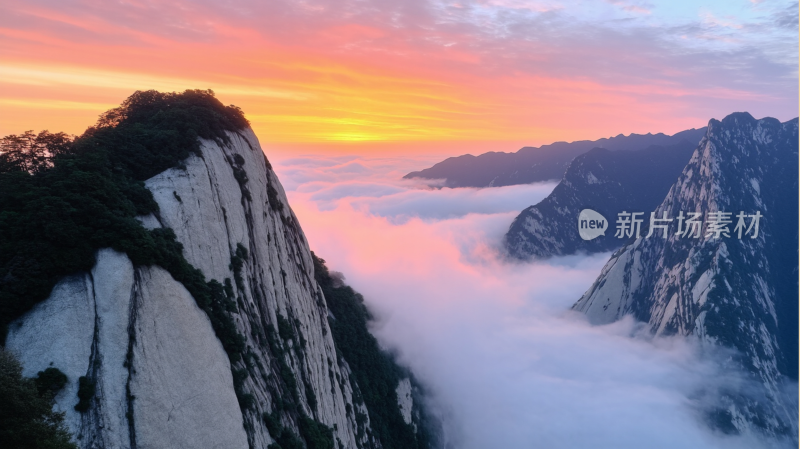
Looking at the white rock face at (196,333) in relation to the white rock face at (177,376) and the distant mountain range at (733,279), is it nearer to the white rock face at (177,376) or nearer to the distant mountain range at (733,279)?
the white rock face at (177,376)

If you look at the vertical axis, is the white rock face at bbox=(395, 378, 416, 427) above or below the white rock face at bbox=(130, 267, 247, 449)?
below

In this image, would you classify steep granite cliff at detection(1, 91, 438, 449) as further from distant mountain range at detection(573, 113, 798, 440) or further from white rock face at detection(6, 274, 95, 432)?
distant mountain range at detection(573, 113, 798, 440)

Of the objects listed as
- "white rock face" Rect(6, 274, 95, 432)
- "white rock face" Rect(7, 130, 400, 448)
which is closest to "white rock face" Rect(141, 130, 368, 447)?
"white rock face" Rect(7, 130, 400, 448)

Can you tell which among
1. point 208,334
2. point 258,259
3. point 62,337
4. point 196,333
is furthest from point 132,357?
point 258,259

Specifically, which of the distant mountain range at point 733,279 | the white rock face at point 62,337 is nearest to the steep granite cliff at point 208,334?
the white rock face at point 62,337

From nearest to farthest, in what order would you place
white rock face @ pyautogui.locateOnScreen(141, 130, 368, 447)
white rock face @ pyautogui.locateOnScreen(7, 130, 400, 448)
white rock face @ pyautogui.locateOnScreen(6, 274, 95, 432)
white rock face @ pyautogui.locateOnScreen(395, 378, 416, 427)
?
white rock face @ pyautogui.locateOnScreen(6, 274, 95, 432)
white rock face @ pyautogui.locateOnScreen(7, 130, 400, 448)
white rock face @ pyautogui.locateOnScreen(141, 130, 368, 447)
white rock face @ pyautogui.locateOnScreen(395, 378, 416, 427)

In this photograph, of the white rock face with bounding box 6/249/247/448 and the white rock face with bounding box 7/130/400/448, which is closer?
the white rock face with bounding box 6/249/247/448

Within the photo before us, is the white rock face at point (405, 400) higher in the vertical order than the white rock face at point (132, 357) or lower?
lower
